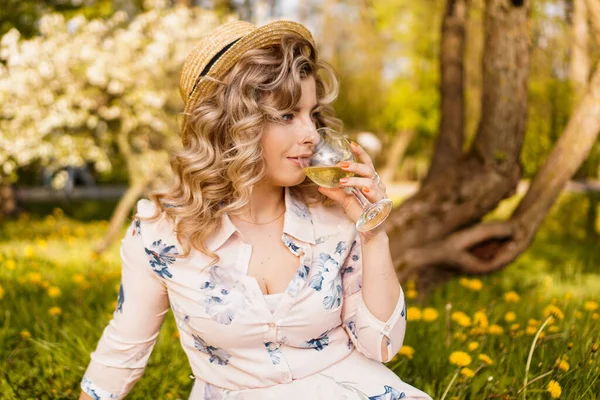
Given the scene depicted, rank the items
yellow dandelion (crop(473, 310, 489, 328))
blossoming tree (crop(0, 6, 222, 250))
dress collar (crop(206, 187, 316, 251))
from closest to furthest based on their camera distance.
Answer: dress collar (crop(206, 187, 316, 251))
yellow dandelion (crop(473, 310, 489, 328))
blossoming tree (crop(0, 6, 222, 250))

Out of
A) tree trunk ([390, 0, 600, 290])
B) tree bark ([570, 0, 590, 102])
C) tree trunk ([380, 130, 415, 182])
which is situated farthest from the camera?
tree trunk ([380, 130, 415, 182])

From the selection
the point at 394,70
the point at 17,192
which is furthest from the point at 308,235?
the point at 394,70

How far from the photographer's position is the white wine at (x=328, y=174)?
1.81 metres

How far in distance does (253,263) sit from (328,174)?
0.40m

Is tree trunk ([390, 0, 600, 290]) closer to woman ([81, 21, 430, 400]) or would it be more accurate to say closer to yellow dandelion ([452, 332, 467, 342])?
yellow dandelion ([452, 332, 467, 342])

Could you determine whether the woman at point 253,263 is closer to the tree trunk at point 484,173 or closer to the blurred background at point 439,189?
the blurred background at point 439,189

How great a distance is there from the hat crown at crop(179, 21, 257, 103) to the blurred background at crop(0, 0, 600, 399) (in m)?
1.30

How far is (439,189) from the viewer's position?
15.1 feet

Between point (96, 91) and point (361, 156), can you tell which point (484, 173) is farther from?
point (96, 91)

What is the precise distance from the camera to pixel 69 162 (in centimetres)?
890

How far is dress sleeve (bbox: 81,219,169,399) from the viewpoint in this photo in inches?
78.9

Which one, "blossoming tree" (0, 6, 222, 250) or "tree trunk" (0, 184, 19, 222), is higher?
"blossoming tree" (0, 6, 222, 250)

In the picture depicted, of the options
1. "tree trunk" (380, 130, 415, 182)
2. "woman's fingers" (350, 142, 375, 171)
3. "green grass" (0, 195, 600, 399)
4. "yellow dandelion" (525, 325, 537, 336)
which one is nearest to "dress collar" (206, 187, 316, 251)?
"woman's fingers" (350, 142, 375, 171)

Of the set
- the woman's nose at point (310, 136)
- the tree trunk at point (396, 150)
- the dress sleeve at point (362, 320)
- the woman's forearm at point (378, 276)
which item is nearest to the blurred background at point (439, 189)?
the dress sleeve at point (362, 320)
